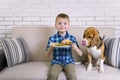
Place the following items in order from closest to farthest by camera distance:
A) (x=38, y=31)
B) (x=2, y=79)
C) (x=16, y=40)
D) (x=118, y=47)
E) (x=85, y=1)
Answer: (x=2, y=79) → (x=118, y=47) → (x=16, y=40) → (x=38, y=31) → (x=85, y=1)

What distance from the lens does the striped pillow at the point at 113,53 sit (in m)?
1.93

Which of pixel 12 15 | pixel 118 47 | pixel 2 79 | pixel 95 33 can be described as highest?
pixel 12 15

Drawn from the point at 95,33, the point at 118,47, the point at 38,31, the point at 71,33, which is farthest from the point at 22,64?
the point at 118,47

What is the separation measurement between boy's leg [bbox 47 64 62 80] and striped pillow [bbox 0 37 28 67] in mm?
364

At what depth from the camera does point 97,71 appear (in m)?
1.84

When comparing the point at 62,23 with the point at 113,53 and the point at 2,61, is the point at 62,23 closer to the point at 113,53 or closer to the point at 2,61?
the point at 113,53

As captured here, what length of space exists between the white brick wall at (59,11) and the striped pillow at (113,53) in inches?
21.2

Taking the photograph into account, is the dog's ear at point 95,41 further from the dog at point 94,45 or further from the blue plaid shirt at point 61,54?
the blue plaid shirt at point 61,54

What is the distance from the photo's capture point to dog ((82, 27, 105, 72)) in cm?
189

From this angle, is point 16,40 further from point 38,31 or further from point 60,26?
point 60,26

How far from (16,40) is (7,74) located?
1.38 ft

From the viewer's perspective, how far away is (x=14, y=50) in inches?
79.7

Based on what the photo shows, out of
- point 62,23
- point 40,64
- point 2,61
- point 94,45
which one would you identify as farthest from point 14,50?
point 94,45

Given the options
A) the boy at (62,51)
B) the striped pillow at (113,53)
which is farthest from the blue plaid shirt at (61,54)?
the striped pillow at (113,53)
